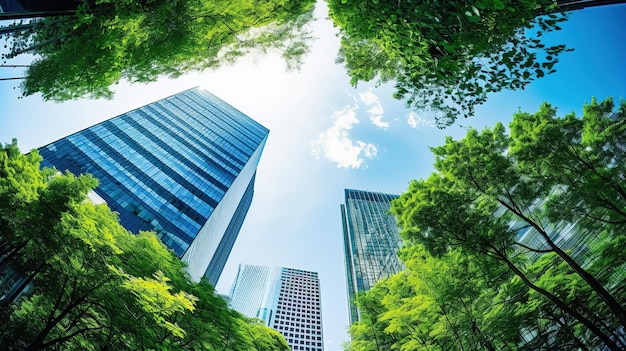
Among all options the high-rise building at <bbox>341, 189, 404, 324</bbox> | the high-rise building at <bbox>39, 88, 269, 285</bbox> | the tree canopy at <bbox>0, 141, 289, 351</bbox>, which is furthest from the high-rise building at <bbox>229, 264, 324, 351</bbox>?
the tree canopy at <bbox>0, 141, 289, 351</bbox>

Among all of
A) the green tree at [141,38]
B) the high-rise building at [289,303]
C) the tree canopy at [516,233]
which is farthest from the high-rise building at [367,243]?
the green tree at [141,38]

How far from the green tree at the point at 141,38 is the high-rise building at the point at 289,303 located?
226 feet

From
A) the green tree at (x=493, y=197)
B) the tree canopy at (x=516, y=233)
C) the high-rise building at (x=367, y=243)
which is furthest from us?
the high-rise building at (x=367, y=243)

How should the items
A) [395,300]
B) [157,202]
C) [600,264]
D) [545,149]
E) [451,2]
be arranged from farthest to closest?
[157,202] < [395,300] < [545,149] < [600,264] < [451,2]

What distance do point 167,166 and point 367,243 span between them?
44109mm

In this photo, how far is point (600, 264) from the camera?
7477 millimetres

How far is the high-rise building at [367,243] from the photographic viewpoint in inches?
2133

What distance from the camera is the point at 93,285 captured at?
708cm

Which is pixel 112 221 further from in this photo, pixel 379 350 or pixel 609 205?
pixel 609 205

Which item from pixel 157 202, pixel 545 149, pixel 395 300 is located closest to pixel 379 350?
pixel 395 300

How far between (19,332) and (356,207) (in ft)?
259

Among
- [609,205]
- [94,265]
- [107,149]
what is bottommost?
[94,265]

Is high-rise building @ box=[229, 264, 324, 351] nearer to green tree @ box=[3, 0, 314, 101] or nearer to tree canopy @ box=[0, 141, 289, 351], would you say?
tree canopy @ box=[0, 141, 289, 351]

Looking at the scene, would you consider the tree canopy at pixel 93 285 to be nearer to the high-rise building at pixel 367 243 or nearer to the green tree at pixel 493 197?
the green tree at pixel 493 197
